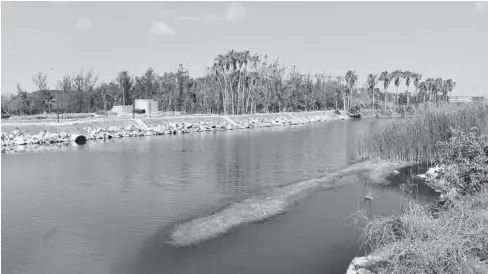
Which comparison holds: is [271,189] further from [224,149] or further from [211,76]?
[211,76]

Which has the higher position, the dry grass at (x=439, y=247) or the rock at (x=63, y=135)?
the rock at (x=63, y=135)

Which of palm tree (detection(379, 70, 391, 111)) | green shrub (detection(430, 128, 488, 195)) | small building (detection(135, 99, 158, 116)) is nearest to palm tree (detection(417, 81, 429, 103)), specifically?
palm tree (detection(379, 70, 391, 111))

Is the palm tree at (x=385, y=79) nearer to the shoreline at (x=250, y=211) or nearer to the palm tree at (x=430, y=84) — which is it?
the palm tree at (x=430, y=84)

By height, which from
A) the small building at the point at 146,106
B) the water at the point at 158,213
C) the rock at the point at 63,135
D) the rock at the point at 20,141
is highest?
the small building at the point at 146,106

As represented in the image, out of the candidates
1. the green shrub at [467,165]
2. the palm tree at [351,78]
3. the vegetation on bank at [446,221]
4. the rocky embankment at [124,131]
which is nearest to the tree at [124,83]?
the rocky embankment at [124,131]

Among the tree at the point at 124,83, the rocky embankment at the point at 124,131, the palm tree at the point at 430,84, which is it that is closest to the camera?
the rocky embankment at the point at 124,131

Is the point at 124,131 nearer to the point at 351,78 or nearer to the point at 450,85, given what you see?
the point at 351,78

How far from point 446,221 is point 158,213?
38.9 feet

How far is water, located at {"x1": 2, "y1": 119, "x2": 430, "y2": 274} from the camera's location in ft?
42.0

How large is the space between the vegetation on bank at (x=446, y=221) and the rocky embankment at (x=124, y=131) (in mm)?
37980

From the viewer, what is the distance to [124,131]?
54500 millimetres

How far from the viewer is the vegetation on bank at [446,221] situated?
8.69m

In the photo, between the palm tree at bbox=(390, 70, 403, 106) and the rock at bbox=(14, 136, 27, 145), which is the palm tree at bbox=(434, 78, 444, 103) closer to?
the palm tree at bbox=(390, 70, 403, 106)

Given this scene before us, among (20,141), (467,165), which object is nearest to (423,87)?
(20,141)
